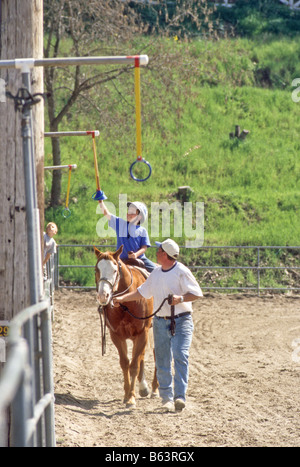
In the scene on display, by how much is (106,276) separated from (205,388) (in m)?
2.27

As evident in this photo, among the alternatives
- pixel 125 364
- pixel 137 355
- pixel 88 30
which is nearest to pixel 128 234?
pixel 137 355

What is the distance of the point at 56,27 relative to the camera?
2088 cm

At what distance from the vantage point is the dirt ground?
721 cm

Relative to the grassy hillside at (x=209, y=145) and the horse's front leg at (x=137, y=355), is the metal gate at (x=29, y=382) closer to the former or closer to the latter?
the horse's front leg at (x=137, y=355)

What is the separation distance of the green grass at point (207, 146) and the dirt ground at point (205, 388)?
634 cm

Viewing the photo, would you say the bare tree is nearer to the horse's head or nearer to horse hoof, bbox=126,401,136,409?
the horse's head

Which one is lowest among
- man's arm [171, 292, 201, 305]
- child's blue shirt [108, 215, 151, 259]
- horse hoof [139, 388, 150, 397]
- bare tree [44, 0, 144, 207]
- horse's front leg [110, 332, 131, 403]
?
horse hoof [139, 388, 150, 397]

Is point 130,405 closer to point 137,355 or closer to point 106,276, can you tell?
point 137,355

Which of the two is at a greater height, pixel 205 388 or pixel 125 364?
pixel 125 364

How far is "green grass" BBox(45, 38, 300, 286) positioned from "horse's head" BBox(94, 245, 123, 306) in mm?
11966

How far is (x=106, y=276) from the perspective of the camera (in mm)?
8359

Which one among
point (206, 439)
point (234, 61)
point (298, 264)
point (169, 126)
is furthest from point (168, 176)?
point (206, 439)

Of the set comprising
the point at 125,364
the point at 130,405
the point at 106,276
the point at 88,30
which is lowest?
the point at 130,405

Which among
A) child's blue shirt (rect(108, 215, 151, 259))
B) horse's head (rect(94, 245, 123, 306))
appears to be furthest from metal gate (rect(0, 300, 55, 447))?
child's blue shirt (rect(108, 215, 151, 259))
